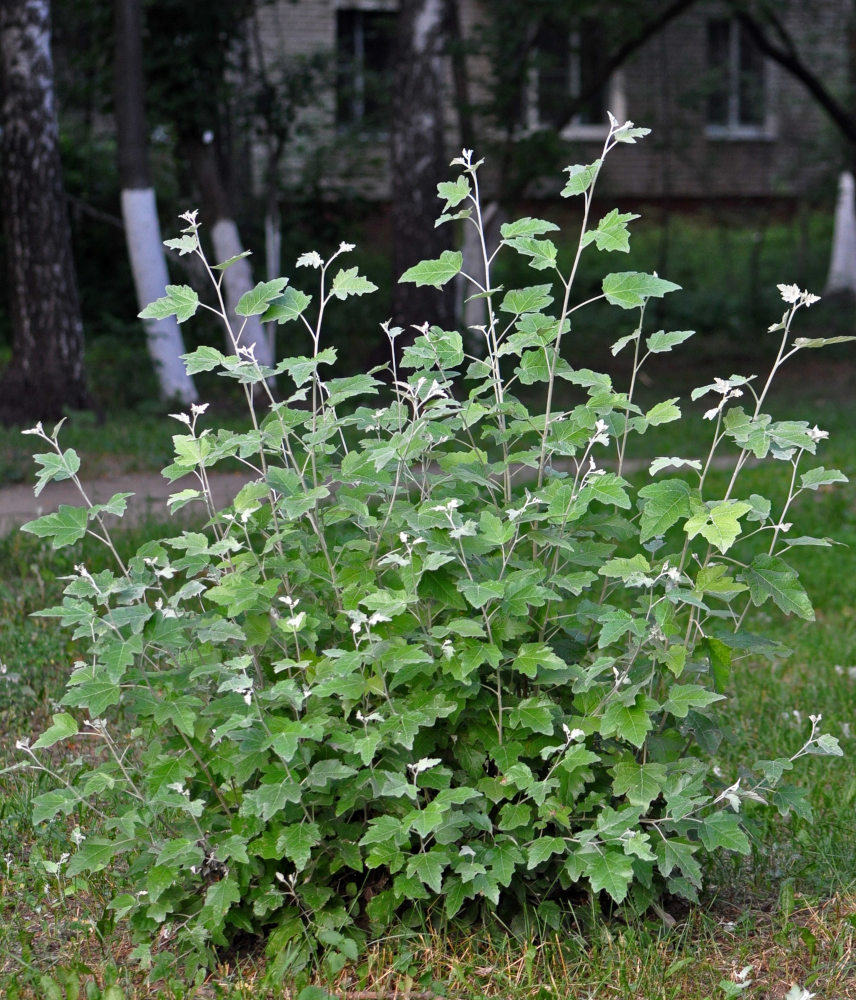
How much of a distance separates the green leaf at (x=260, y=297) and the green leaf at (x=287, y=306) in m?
0.02

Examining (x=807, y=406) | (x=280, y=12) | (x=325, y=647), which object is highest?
(x=280, y=12)

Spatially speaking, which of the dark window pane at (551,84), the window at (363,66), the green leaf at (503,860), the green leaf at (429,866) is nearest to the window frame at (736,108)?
the dark window pane at (551,84)

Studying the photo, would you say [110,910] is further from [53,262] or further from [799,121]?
[799,121]

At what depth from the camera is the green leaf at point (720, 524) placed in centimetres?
235

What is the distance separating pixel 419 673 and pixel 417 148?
8.95 metres

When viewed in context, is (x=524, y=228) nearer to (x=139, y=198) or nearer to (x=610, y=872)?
(x=610, y=872)

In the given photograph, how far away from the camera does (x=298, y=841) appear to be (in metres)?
2.45

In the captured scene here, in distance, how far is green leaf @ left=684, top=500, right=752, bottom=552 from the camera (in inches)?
92.5

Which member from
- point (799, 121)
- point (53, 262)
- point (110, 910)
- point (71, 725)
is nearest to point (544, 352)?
point (71, 725)

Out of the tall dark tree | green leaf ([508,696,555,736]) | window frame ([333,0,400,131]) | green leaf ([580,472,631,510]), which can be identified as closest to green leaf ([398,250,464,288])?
green leaf ([580,472,631,510])

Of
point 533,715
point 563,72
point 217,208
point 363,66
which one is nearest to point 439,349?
point 533,715

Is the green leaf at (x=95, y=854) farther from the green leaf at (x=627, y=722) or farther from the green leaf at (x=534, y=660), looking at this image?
the green leaf at (x=627, y=722)

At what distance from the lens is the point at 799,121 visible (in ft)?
79.3

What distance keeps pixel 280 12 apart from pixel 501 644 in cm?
2040
